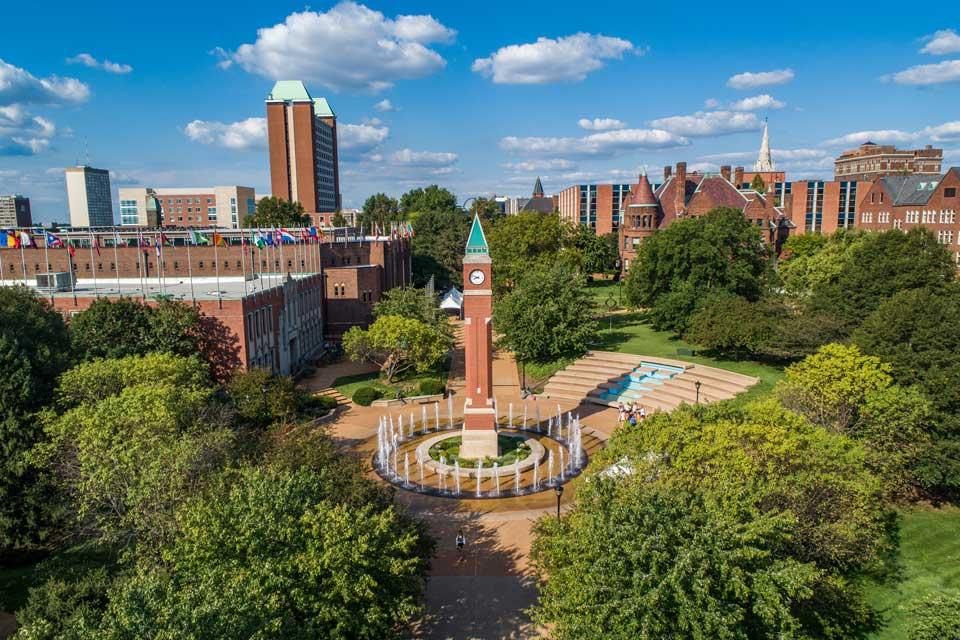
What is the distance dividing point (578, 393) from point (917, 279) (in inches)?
828

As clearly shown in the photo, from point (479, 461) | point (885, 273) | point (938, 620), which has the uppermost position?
point (885, 273)

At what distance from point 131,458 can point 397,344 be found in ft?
76.4

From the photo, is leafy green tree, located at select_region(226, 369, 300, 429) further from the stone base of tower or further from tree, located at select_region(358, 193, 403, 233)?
tree, located at select_region(358, 193, 403, 233)

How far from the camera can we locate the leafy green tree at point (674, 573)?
12.9m

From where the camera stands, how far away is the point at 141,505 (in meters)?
19.4

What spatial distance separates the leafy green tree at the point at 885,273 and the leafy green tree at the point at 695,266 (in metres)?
11.0

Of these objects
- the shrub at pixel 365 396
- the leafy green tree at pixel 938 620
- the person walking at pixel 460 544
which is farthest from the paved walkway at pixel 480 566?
the leafy green tree at pixel 938 620

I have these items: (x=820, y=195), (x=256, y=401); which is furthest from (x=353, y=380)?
(x=820, y=195)

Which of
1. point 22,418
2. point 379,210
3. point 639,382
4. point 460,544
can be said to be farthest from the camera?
point 379,210

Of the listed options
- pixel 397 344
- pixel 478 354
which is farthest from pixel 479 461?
pixel 397 344

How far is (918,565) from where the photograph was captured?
69.6 ft

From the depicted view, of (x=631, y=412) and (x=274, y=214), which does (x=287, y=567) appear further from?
(x=274, y=214)

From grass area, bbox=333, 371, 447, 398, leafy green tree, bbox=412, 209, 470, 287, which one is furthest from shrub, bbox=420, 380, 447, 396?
leafy green tree, bbox=412, 209, 470, 287

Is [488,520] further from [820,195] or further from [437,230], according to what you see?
[820,195]
